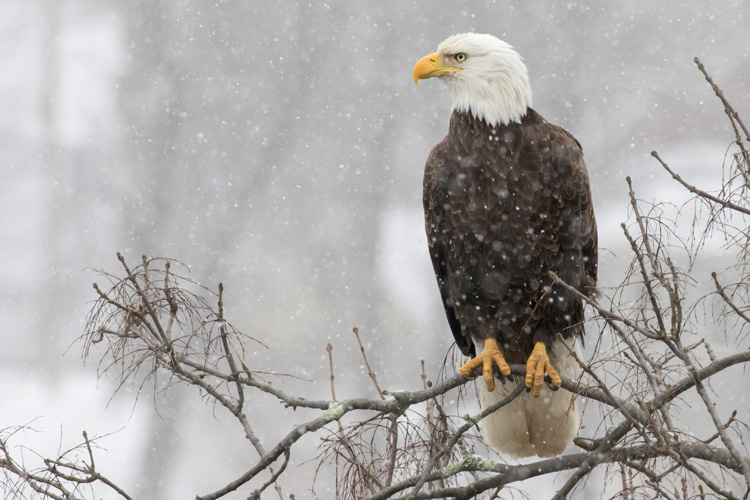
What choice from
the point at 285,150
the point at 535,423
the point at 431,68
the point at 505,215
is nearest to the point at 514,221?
the point at 505,215

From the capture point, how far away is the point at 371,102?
648 inches

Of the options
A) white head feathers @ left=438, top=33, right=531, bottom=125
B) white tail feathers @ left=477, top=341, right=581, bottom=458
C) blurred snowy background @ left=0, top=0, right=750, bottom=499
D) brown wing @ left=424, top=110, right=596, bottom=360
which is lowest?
white tail feathers @ left=477, top=341, right=581, bottom=458

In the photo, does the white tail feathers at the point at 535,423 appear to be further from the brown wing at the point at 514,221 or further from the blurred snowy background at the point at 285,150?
the blurred snowy background at the point at 285,150

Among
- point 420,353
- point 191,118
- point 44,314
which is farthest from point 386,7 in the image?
point 44,314

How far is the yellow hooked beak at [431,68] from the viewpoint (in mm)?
3771

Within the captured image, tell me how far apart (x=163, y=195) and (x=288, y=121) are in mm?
3242

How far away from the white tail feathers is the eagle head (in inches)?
47.7

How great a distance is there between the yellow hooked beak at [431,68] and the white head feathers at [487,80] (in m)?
0.02

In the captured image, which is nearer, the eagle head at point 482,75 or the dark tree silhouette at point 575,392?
the dark tree silhouette at point 575,392

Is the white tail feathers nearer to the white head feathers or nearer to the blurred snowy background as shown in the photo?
the white head feathers

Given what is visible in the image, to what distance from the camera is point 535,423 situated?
405 centimetres

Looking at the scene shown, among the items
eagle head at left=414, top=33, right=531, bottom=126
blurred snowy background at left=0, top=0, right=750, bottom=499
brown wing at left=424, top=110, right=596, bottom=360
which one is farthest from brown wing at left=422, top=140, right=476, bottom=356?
blurred snowy background at left=0, top=0, right=750, bottom=499

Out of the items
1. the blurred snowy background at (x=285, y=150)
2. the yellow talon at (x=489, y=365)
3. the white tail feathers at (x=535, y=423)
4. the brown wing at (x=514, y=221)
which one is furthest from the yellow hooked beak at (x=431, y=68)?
the blurred snowy background at (x=285, y=150)

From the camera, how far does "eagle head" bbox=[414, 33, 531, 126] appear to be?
3639 millimetres
